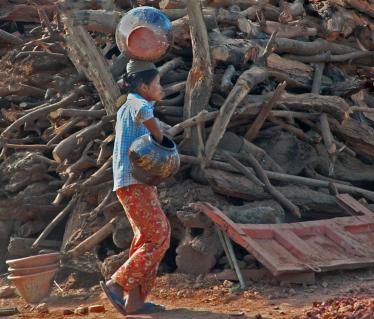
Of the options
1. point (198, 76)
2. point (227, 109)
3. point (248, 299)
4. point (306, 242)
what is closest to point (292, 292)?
point (248, 299)

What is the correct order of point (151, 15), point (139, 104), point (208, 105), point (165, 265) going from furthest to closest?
point (208, 105) < point (165, 265) < point (151, 15) < point (139, 104)

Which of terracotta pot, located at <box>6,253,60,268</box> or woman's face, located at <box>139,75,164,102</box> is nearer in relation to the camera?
woman's face, located at <box>139,75,164,102</box>

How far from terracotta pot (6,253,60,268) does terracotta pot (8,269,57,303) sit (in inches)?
3.5

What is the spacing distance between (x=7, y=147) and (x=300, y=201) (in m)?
3.31

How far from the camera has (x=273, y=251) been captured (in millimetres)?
6336

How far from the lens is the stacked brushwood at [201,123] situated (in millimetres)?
7094

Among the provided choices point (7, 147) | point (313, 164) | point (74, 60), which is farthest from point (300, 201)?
point (7, 147)

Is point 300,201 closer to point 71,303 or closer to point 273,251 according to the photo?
point 273,251

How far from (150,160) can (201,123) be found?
214cm

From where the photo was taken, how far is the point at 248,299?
5.97 metres

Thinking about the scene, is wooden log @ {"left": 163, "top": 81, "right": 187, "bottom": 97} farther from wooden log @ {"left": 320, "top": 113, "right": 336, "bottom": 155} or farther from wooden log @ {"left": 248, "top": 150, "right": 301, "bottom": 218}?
wooden log @ {"left": 320, "top": 113, "right": 336, "bottom": 155}

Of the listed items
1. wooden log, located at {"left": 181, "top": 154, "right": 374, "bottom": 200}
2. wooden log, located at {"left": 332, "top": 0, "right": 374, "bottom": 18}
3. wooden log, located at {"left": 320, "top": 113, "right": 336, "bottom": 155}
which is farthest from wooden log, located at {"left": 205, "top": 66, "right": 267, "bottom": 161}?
wooden log, located at {"left": 332, "top": 0, "right": 374, "bottom": 18}

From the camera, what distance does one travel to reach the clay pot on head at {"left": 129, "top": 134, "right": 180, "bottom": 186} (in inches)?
202

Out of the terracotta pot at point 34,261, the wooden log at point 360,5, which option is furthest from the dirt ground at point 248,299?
the wooden log at point 360,5
